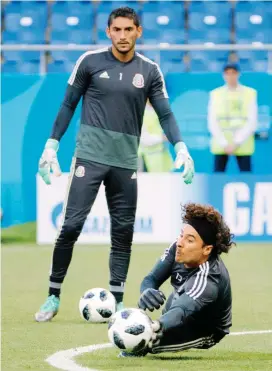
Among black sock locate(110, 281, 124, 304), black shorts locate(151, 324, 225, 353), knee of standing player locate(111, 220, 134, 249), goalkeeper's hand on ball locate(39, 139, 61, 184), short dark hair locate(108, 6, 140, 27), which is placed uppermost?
short dark hair locate(108, 6, 140, 27)

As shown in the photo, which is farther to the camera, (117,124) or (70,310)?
(70,310)

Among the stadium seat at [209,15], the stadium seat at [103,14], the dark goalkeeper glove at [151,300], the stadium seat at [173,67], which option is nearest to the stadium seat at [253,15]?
the stadium seat at [209,15]

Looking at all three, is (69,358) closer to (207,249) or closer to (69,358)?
(69,358)

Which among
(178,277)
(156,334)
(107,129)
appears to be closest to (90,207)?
(107,129)

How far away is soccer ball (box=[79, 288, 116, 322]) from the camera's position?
8344 mm

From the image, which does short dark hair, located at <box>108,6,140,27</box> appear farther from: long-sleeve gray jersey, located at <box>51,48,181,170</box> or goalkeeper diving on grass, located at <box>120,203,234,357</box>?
goalkeeper diving on grass, located at <box>120,203,234,357</box>

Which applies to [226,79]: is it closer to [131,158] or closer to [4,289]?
[4,289]

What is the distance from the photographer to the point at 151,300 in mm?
6598

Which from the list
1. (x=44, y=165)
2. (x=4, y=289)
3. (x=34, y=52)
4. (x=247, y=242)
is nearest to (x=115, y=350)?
(x=44, y=165)

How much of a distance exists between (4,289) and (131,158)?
2.57m

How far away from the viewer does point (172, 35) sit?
18.8 m

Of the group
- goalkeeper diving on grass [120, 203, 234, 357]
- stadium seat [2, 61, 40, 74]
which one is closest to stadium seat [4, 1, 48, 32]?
stadium seat [2, 61, 40, 74]

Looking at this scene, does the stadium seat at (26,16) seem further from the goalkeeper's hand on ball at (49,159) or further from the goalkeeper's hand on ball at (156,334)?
the goalkeeper's hand on ball at (156,334)

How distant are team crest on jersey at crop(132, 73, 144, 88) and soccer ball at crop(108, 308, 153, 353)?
263cm
